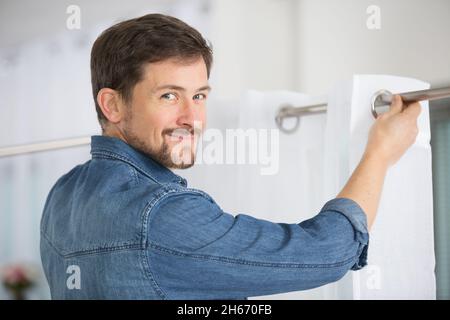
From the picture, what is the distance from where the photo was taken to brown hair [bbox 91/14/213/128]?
28.5 inches

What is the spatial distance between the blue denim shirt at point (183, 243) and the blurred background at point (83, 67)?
0.38 m

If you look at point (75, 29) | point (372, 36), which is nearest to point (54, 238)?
point (75, 29)

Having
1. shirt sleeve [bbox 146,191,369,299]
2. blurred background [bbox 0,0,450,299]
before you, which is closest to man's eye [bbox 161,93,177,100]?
shirt sleeve [bbox 146,191,369,299]

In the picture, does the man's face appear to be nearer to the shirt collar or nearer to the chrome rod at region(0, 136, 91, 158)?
the shirt collar

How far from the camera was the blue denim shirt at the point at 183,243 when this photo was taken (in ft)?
1.90

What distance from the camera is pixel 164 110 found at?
746 millimetres

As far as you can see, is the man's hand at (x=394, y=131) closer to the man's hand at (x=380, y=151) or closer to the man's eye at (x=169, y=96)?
the man's hand at (x=380, y=151)

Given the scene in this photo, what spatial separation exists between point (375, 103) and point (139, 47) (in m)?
0.35

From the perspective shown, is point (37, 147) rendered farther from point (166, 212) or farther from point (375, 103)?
point (375, 103)

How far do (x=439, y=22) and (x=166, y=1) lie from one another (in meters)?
0.57

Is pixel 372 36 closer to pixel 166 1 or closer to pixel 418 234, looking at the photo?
pixel 166 1

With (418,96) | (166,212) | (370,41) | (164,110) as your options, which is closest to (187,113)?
(164,110)

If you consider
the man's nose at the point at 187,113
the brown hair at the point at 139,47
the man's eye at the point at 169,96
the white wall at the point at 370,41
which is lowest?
the man's nose at the point at 187,113

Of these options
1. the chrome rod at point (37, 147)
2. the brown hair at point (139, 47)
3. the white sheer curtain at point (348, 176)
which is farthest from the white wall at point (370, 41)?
the chrome rod at point (37, 147)
